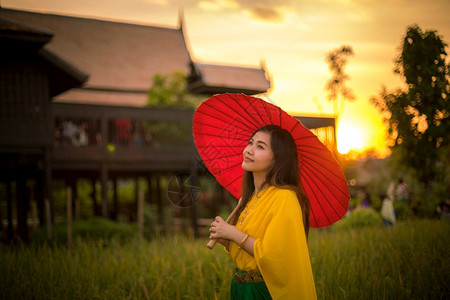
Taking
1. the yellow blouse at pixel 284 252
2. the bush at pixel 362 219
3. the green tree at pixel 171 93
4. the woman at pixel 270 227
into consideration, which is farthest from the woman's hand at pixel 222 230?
the green tree at pixel 171 93

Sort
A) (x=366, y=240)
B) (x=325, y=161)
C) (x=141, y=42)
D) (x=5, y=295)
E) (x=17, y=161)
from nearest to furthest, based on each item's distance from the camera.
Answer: (x=325, y=161)
(x=5, y=295)
(x=366, y=240)
(x=17, y=161)
(x=141, y=42)

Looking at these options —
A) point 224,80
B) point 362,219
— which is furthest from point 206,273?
point 224,80

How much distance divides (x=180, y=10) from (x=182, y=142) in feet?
60.8

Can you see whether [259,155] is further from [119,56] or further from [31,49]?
[119,56]

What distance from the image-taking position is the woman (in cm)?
305

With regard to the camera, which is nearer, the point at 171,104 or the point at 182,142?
the point at 182,142

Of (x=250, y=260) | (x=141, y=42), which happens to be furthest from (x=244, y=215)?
(x=141, y=42)

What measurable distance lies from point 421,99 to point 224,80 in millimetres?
13481

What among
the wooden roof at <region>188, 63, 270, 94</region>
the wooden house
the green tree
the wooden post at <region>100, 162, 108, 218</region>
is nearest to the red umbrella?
the wooden house

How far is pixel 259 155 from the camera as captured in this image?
3.37 m

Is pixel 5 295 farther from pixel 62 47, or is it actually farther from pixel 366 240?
pixel 62 47

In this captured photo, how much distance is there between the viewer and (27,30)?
506 inches

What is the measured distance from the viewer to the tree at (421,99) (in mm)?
10188

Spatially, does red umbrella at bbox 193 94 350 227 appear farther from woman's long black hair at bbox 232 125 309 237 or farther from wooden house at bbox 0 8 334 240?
wooden house at bbox 0 8 334 240
